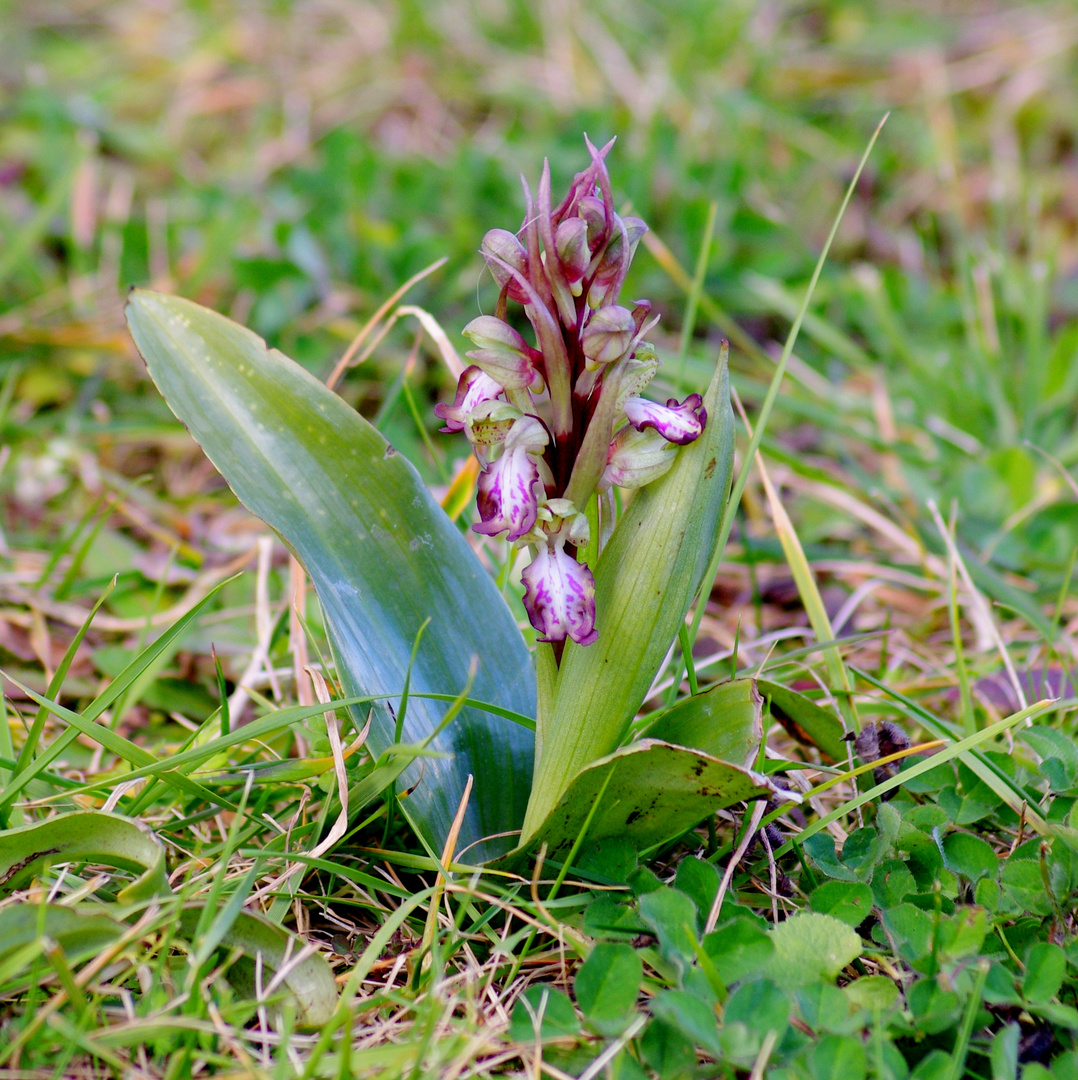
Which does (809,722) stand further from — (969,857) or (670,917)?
(670,917)

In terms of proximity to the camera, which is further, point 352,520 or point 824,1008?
point 352,520

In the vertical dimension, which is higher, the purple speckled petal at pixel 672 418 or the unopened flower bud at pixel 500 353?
the unopened flower bud at pixel 500 353

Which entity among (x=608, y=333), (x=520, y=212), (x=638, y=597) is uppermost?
(x=608, y=333)

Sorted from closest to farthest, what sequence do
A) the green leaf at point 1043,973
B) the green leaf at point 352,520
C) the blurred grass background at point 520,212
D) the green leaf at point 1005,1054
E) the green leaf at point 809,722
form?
the green leaf at point 1005,1054, the green leaf at point 1043,973, the green leaf at point 352,520, the green leaf at point 809,722, the blurred grass background at point 520,212

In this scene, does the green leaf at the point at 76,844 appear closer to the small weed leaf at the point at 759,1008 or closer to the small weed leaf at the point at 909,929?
the small weed leaf at the point at 759,1008

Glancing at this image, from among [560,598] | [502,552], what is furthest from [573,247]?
[502,552]

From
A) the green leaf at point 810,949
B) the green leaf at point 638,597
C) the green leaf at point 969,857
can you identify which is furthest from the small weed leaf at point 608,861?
the green leaf at point 969,857

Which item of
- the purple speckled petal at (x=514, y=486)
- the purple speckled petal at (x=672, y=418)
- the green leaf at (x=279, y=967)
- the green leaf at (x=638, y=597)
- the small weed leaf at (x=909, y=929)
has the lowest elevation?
the green leaf at (x=279, y=967)
